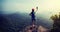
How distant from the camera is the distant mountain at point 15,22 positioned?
1596 mm

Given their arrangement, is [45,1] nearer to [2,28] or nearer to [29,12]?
[29,12]

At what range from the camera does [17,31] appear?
1.60 m

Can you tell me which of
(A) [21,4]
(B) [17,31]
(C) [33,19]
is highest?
(A) [21,4]

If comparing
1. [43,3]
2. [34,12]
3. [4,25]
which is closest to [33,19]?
[34,12]

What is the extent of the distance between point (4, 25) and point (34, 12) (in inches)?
12.2

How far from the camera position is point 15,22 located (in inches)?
63.4

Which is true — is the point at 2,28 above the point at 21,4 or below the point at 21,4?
below

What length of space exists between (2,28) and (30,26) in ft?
0.88

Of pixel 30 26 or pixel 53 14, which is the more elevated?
pixel 53 14

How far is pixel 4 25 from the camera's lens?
1.61m

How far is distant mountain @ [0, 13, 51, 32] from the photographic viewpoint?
5.24 ft

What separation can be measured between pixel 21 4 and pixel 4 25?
0.84ft

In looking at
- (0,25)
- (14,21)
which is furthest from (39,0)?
(0,25)

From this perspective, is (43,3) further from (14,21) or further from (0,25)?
(0,25)
